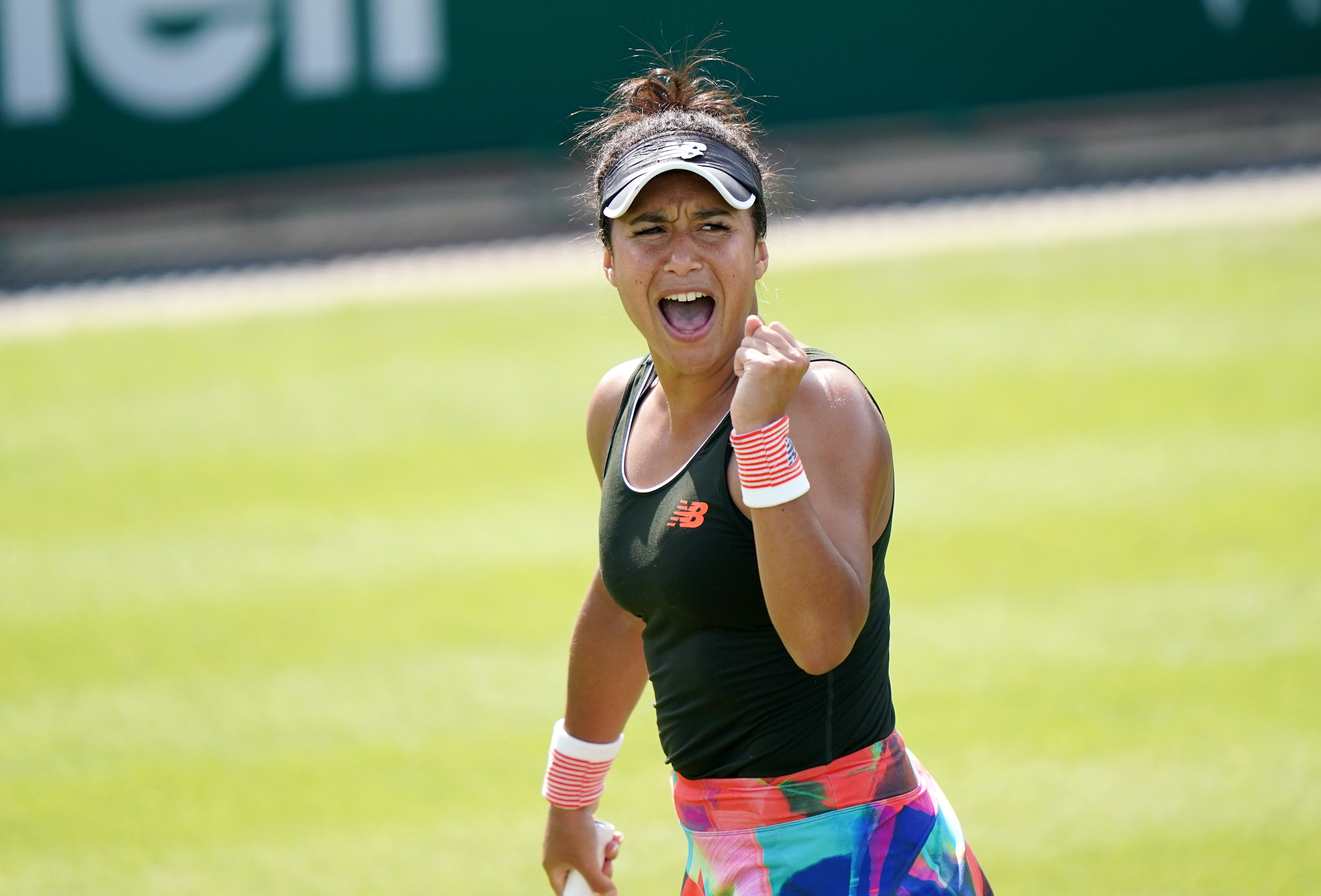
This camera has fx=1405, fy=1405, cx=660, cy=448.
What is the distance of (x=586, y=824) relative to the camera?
10.4ft

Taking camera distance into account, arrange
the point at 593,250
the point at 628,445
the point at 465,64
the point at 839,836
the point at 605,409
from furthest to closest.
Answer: the point at 465,64
the point at 593,250
the point at 605,409
the point at 628,445
the point at 839,836

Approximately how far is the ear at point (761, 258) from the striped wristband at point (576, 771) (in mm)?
1114

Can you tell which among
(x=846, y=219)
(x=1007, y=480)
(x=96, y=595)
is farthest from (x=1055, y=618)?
(x=846, y=219)

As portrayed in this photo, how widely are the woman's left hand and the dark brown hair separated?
0.43 m

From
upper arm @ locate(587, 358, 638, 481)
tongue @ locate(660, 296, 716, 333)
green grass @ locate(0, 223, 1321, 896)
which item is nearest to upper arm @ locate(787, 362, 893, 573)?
tongue @ locate(660, 296, 716, 333)

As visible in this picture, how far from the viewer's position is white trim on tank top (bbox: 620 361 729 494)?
8.59 feet

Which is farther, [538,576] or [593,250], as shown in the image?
[593,250]

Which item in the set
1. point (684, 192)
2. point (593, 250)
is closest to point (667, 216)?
point (684, 192)

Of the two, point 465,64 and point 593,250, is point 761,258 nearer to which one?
point 593,250

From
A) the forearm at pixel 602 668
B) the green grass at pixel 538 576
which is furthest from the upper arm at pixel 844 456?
the green grass at pixel 538 576

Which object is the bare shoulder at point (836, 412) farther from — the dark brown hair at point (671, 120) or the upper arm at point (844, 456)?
the dark brown hair at point (671, 120)

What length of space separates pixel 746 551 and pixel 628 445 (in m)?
0.47

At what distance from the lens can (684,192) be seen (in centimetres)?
260

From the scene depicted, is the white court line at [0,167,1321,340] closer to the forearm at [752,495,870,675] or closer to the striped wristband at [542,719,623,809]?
the striped wristband at [542,719,623,809]
